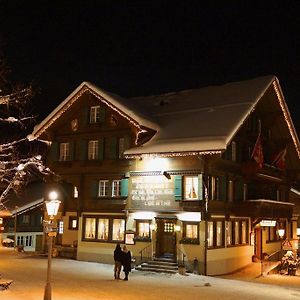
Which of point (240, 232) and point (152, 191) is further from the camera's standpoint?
point (240, 232)

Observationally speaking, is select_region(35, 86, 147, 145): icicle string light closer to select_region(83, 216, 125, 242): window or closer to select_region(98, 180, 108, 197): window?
select_region(98, 180, 108, 197): window

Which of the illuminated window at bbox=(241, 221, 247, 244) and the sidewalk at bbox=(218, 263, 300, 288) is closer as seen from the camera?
the sidewalk at bbox=(218, 263, 300, 288)

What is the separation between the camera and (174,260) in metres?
31.2

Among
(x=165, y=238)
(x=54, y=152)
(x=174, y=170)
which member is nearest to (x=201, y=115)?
(x=174, y=170)

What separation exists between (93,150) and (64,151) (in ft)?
9.22

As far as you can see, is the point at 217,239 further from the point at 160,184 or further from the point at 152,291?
the point at 152,291

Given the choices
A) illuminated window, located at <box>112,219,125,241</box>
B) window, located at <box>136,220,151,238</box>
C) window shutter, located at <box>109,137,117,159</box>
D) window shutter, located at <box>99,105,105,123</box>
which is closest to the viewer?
window, located at <box>136,220,151,238</box>

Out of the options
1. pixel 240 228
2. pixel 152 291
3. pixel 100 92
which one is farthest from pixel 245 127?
pixel 152 291

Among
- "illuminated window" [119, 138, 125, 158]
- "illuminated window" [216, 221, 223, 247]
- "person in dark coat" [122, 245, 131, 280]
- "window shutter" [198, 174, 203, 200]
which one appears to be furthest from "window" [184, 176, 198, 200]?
"person in dark coat" [122, 245, 131, 280]

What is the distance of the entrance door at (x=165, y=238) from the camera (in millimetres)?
32025

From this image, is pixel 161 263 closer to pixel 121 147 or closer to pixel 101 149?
pixel 121 147

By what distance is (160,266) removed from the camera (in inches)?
1217

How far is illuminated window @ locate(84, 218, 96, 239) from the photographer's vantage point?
A: 117ft

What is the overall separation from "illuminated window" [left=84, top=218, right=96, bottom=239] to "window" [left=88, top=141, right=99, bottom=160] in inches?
177
